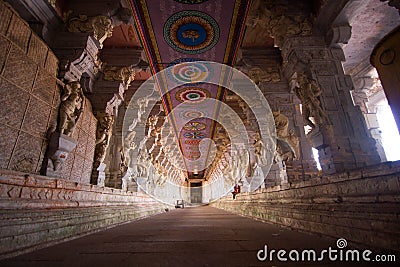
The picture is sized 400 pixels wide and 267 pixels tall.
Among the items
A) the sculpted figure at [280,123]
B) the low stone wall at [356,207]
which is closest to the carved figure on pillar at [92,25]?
the sculpted figure at [280,123]

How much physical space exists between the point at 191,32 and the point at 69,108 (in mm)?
3766

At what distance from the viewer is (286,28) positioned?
4035mm

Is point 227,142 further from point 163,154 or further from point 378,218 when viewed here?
point 378,218

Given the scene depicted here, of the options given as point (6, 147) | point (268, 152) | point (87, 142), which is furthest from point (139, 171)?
point (6, 147)

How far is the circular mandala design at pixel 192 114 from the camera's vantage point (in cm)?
1063

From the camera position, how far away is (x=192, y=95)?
356 inches

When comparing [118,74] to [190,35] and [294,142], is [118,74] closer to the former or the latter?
[190,35]

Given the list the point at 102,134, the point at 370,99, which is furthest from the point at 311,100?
the point at 370,99

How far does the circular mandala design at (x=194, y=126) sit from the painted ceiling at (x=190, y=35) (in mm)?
3341

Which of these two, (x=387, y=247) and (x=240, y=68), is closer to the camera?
(x=387, y=247)

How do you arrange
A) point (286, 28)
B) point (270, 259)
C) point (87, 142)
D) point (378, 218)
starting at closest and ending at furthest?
point (270, 259)
point (378, 218)
point (286, 28)
point (87, 142)

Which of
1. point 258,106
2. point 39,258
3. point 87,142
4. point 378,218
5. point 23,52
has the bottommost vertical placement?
A: point 39,258

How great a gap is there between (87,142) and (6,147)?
2.15 metres

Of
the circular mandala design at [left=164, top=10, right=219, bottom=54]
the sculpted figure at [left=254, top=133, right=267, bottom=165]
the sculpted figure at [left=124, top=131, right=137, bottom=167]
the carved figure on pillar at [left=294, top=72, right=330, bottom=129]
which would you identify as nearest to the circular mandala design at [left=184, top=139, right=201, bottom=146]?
the sculpted figure at [left=124, top=131, right=137, bottom=167]
